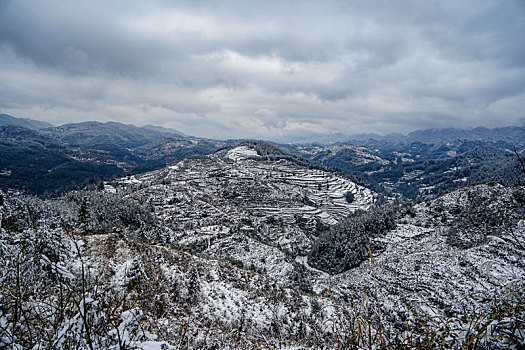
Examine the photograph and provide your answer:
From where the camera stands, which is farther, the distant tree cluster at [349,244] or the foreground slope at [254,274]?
the distant tree cluster at [349,244]

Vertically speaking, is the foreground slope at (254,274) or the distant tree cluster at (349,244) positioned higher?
the foreground slope at (254,274)

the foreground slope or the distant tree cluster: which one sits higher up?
the foreground slope

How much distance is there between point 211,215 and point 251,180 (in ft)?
147

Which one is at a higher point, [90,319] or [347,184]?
[90,319]

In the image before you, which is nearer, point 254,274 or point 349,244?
point 254,274

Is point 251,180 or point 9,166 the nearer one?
point 251,180

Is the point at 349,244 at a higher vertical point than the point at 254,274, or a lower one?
lower

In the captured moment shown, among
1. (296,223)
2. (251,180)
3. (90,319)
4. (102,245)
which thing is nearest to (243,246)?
(102,245)

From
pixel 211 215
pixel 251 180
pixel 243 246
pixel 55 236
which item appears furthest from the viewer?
pixel 251 180

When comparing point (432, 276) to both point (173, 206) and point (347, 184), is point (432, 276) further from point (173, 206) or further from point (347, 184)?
point (347, 184)

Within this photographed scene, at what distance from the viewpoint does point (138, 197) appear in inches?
2677

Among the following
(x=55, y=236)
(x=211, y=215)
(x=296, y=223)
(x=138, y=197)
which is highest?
(x=55, y=236)

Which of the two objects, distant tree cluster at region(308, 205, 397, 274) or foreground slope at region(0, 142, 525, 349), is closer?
foreground slope at region(0, 142, 525, 349)

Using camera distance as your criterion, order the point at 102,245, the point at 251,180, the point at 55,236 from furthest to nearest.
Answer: the point at 251,180
the point at 102,245
the point at 55,236
